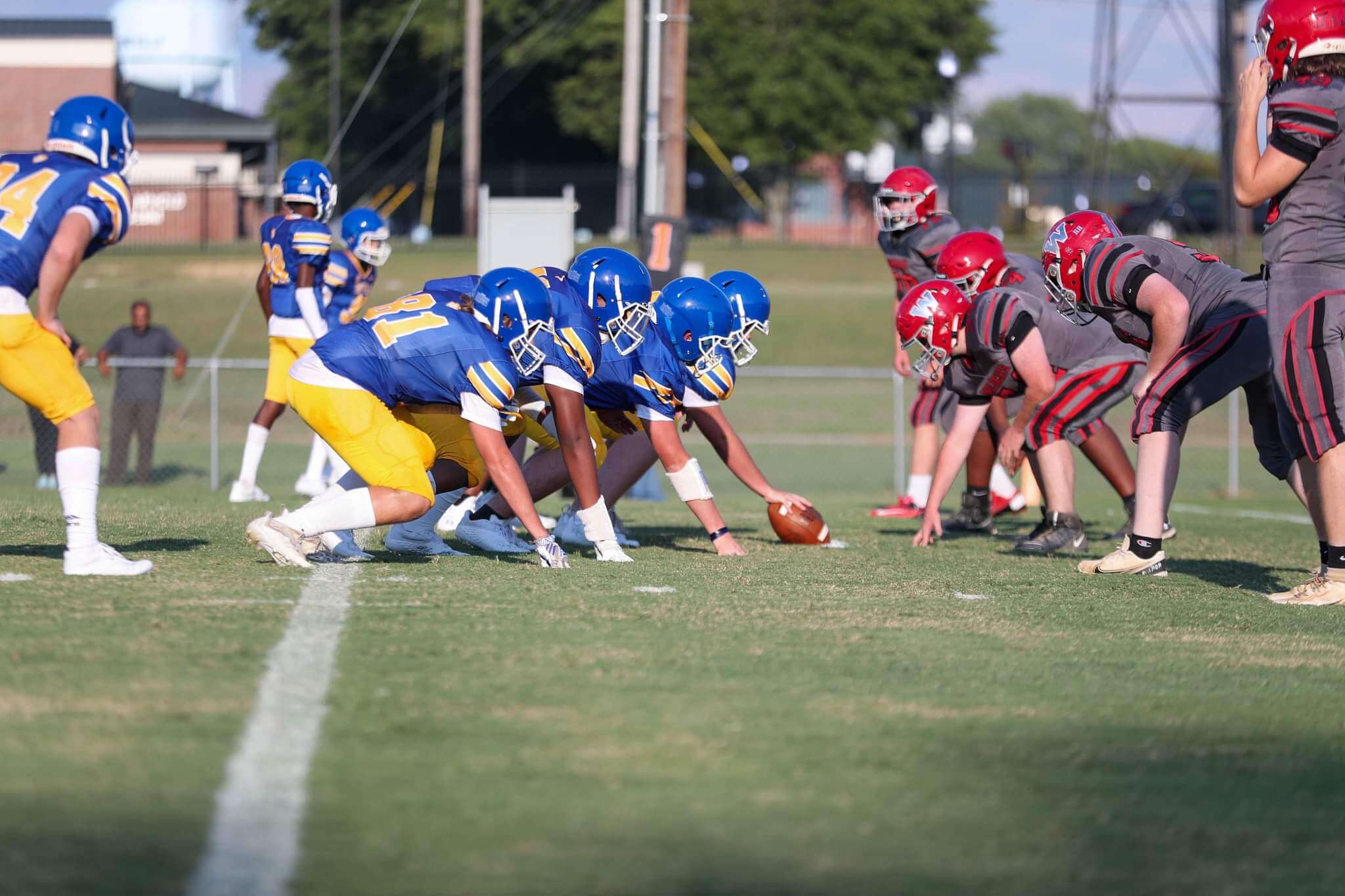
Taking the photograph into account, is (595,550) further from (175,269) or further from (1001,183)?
(1001,183)

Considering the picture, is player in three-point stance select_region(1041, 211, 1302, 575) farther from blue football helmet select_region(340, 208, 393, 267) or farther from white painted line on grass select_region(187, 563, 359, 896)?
blue football helmet select_region(340, 208, 393, 267)

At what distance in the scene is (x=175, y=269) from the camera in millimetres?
30609

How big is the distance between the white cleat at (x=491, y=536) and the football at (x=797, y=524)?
4.62ft

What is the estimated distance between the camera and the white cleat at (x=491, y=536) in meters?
7.50

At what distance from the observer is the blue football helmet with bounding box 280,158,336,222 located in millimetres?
10273

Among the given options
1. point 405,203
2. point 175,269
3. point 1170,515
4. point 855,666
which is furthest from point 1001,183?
point 855,666

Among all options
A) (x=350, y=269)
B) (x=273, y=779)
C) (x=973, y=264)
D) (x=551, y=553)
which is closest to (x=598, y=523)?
(x=551, y=553)

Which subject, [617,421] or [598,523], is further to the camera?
[617,421]

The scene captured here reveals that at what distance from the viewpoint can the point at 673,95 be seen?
17922 mm

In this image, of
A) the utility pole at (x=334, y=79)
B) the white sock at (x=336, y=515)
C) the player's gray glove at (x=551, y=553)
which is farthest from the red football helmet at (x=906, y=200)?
the utility pole at (x=334, y=79)

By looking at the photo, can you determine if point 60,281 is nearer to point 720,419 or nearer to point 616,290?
point 616,290

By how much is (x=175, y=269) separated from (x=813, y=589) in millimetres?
26631

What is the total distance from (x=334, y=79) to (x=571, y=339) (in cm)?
3407

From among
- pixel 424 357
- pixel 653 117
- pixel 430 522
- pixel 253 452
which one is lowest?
pixel 253 452
